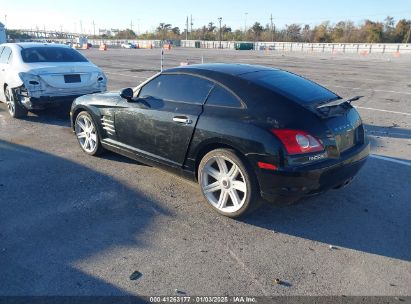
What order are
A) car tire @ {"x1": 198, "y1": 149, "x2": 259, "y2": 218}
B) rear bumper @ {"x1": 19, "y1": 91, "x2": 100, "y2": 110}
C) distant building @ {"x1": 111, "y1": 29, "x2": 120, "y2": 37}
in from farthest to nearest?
1. distant building @ {"x1": 111, "y1": 29, "x2": 120, "y2": 37}
2. rear bumper @ {"x1": 19, "y1": 91, "x2": 100, "y2": 110}
3. car tire @ {"x1": 198, "y1": 149, "x2": 259, "y2": 218}

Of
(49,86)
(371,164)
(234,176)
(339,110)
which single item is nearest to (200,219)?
(234,176)

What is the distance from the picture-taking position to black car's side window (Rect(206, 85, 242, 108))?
3.93m

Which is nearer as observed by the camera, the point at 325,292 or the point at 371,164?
the point at 325,292

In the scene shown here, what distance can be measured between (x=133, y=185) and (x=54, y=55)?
521 centimetres

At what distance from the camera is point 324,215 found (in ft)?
13.2

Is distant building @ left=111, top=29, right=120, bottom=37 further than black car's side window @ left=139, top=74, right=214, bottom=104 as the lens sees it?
Yes

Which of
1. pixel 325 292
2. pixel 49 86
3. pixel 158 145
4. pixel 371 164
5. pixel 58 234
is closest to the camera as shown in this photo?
pixel 325 292

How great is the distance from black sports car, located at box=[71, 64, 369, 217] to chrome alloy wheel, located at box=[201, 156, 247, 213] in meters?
0.01

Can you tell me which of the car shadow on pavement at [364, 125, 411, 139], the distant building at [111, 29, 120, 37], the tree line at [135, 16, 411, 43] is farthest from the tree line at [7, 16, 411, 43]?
the car shadow on pavement at [364, 125, 411, 139]

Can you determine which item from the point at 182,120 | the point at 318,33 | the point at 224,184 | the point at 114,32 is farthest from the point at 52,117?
the point at 114,32

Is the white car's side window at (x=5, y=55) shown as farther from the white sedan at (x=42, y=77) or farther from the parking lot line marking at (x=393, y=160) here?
the parking lot line marking at (x=393, y=160)

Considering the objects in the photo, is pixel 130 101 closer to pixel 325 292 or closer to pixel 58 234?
pixel 58 234

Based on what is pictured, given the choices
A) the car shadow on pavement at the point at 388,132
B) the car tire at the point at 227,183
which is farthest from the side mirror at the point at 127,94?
the car shadow on pavement at the point at 388,132

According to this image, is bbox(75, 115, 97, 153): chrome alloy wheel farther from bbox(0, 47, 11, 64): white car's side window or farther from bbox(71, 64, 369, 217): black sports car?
bbox(0, 47, 11, 64): white car's side window
